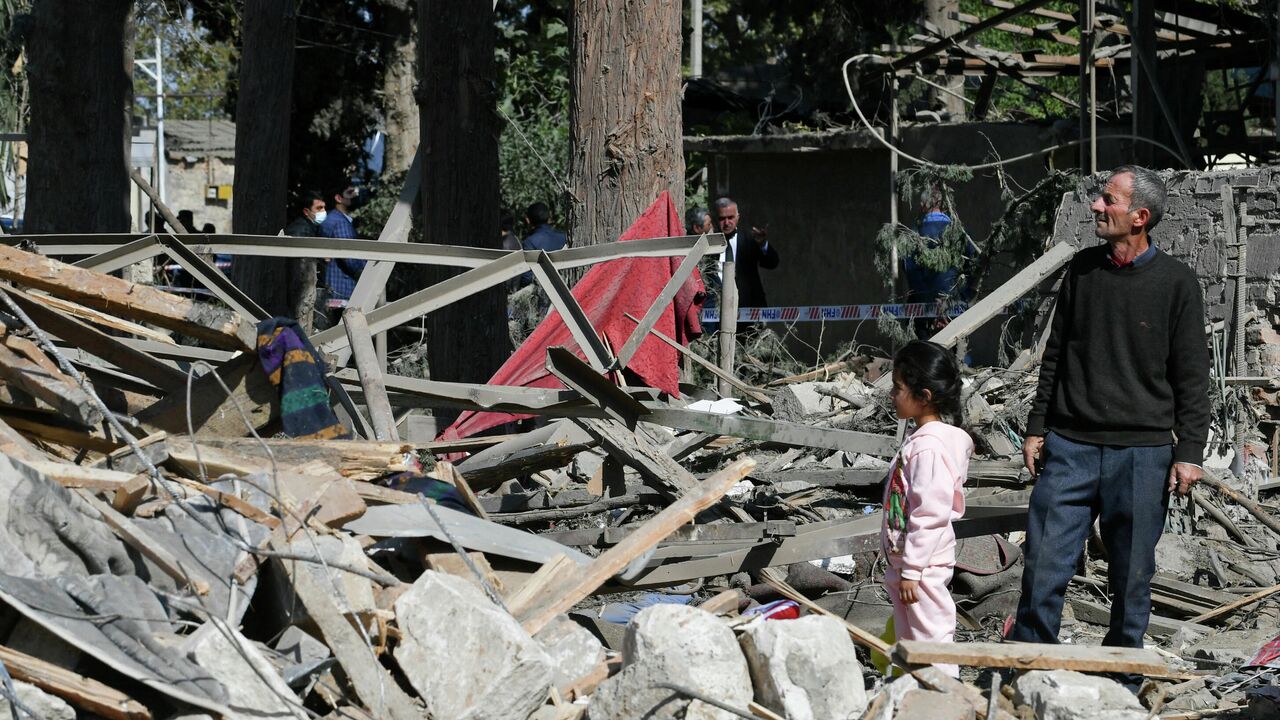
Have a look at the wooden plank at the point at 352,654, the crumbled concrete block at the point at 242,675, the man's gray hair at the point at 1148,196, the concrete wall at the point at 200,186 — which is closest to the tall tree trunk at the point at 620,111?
the man's gray hair at the point at 1148,196

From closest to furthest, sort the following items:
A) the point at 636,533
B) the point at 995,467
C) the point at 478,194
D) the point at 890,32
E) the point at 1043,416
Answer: the point at 636,533 < the point at 1043,416 < the point at 995,467 < the point at 478,194 < the point at 890,32

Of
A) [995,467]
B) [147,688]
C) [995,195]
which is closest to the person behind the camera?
[147,688]

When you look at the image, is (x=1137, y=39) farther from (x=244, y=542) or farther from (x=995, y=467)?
(x=244, y=542)

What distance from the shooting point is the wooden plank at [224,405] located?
14.3 ft

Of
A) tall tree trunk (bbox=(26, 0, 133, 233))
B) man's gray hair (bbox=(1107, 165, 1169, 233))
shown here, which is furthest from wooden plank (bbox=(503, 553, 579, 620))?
tall tree trunk (bbox=(26, 0, 133, 233))

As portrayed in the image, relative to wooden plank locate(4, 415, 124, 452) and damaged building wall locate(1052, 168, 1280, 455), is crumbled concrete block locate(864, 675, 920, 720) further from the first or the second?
damaged building wall locate(1052, 168, 1280, 455)

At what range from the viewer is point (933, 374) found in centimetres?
375

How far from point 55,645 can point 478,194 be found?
18.5 feet

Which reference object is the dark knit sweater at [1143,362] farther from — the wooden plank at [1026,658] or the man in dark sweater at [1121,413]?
the wooden plank at [1026,658]

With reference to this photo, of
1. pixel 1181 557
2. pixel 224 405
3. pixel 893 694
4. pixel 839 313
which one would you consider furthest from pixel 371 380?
pixel 839 313

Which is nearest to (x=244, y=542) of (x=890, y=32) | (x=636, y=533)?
(x=636, y=533)

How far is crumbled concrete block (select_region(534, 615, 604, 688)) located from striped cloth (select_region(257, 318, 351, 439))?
3.91 feet

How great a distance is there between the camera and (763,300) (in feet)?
37.5

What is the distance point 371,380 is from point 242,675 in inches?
64.5
